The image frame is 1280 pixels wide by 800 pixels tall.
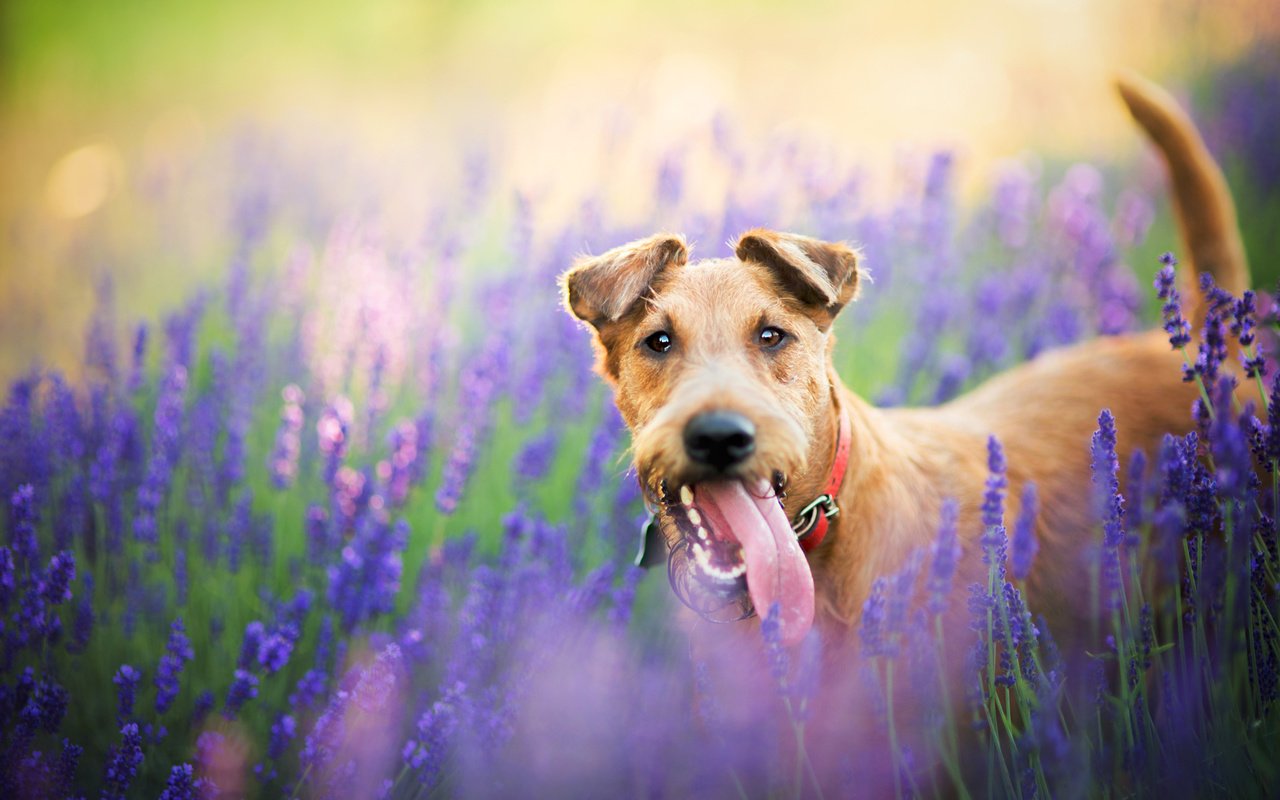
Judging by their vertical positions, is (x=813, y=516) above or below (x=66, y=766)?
above

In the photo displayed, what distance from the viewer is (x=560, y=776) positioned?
249 cm

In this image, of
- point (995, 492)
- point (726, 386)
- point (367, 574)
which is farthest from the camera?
point (367, 574)

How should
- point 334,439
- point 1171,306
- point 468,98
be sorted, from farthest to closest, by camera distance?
point 468,98 → point 334,439 → point 1171,306

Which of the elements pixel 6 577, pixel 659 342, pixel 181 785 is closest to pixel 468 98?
pixel 659 342

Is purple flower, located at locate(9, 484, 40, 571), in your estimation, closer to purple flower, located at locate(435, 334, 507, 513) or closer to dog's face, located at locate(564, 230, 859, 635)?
purple flower, located at locate(435, 334, 507, 513)

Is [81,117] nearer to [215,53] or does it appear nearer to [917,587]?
[215,53]

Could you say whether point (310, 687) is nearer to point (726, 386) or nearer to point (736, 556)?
point (736, 556)

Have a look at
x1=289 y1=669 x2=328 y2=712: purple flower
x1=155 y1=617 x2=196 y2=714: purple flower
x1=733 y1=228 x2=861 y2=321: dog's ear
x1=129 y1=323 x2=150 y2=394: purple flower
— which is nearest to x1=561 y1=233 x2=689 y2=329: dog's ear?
→ x1=733 y1=228 x2=861 y2=321: dog's ear

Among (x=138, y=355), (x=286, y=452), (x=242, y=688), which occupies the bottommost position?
(x=242, y=688)

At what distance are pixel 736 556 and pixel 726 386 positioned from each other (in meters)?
0.48

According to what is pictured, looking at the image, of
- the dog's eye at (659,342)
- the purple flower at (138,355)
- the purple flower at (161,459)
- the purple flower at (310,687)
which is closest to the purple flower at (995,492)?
the dog's eye at (659,342)

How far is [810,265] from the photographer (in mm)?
2369

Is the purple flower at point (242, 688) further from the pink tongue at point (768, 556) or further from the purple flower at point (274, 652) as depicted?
the pink tongue at point (768, 556)

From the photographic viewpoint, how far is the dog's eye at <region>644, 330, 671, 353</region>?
2422mm
